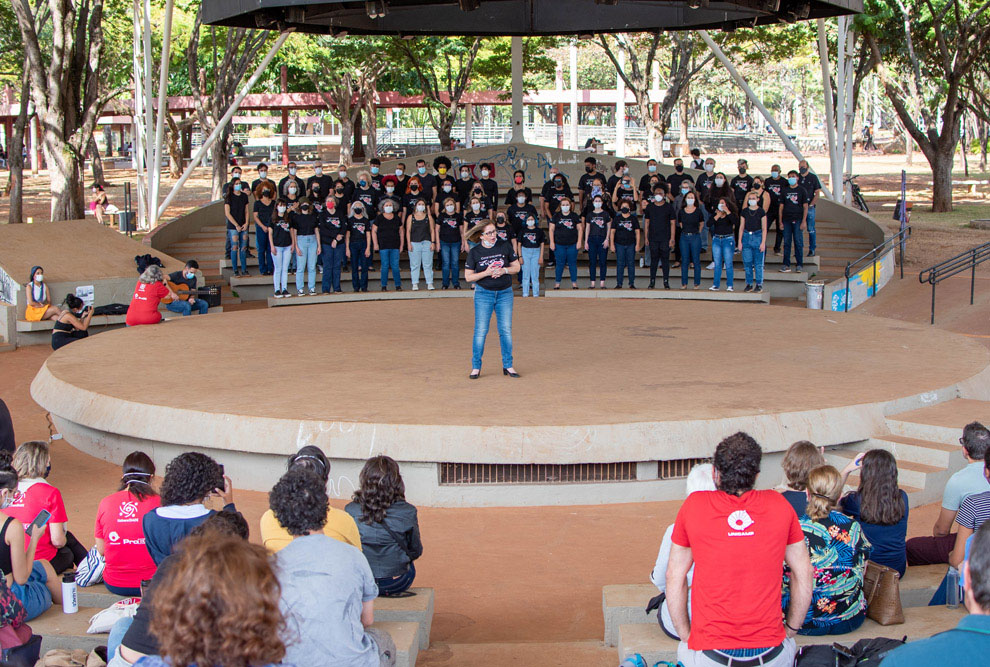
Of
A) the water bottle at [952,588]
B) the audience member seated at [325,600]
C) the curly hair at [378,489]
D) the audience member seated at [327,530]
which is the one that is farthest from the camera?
the curly hair at [378,489]

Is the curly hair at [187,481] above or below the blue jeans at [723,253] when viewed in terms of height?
below

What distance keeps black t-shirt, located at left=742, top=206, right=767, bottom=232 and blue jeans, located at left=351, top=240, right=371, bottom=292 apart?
6.40 metres

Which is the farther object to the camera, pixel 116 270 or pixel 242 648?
pixel 116 270

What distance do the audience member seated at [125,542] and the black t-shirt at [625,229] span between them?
12626 millimetres

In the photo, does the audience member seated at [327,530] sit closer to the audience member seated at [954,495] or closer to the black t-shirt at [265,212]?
the audience member seated at [954,495]

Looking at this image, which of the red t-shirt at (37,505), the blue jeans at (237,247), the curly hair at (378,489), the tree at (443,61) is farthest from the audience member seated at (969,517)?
the tree at (443,61)

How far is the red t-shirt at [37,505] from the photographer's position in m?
5.95

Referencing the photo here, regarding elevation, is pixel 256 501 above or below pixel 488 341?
below

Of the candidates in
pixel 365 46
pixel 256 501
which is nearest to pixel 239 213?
pixel 256 501

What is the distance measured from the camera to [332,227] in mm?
17016

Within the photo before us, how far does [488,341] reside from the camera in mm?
12570

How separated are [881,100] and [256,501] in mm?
81133

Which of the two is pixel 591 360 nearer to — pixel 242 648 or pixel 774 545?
pixel 774 545

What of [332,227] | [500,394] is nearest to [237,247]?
[332,227]
